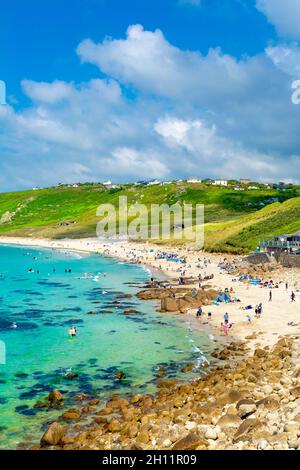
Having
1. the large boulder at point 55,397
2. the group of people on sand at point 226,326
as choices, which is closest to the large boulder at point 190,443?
the large boulder at point 55,397

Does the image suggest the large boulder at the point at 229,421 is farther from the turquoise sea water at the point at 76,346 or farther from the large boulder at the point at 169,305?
the large boulder at the point at 169,305

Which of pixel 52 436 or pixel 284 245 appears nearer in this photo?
pixel 52 436

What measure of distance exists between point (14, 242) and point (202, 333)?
165256 millimetres

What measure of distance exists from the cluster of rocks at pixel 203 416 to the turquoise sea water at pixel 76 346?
85.9 inches

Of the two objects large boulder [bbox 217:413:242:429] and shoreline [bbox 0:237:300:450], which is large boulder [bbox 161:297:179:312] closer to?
shoreline [bbox 0:237:300:450]

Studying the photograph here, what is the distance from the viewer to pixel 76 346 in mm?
42656

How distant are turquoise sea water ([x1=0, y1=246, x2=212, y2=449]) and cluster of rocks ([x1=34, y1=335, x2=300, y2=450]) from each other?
2.18 metres

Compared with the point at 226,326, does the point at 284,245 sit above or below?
above

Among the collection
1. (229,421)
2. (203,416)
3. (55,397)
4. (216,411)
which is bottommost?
(55,397)

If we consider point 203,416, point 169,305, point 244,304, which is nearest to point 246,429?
point 203,416

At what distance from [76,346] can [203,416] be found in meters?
21.5

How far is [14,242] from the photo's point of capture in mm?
198250

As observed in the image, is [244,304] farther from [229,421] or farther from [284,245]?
[284,245]
